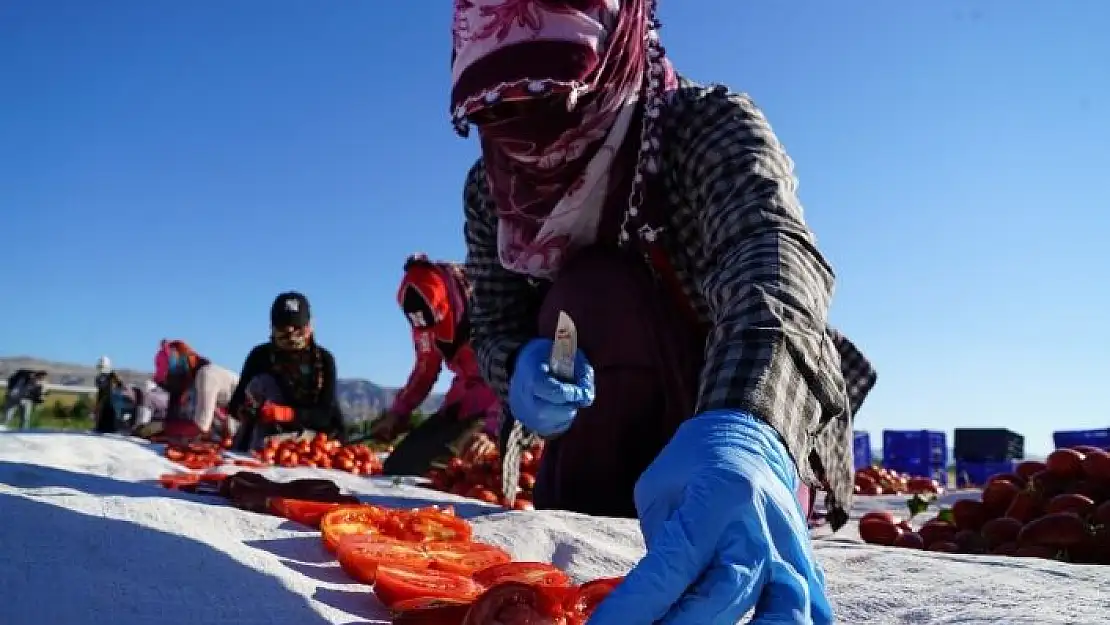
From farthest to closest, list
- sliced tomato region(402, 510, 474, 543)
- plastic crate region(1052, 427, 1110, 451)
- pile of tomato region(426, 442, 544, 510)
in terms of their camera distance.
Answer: plastic crate region(1052, 427, 1110, 451) → pile of tomato region(426, 442, 544, 510) → sliced tomato region(402, 510, 474, 543)

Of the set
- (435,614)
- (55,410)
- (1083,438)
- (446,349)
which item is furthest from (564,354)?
(55,410)

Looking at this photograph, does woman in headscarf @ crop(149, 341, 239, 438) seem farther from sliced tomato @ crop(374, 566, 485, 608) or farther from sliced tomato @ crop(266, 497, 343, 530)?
sliced tomato @ crop(374, 566, 485, 608)

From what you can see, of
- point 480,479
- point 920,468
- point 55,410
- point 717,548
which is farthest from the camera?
point 55,410

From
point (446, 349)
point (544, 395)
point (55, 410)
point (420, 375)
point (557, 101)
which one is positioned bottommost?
point (55, 410)

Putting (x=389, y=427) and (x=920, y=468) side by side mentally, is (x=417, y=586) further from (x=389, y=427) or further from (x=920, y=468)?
(x=920, y=468)

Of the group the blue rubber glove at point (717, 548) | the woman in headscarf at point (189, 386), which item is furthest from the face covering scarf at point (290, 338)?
the blue rubber glove at point (717, 548)

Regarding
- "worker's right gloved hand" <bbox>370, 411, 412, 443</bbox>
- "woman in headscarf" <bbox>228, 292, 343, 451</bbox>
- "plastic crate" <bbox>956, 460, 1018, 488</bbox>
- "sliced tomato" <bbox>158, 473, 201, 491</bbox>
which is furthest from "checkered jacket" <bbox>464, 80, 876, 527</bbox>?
"plastic crate" <bbox>956, 460, 1018, 488</bbox>

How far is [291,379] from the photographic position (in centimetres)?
641

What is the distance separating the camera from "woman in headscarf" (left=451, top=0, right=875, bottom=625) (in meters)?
0.78

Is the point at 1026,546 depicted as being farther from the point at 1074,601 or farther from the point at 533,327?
the point at 533,327

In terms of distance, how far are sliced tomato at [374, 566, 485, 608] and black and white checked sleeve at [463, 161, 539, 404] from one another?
1150mm

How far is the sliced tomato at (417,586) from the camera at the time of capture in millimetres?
1141

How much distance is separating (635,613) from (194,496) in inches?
68.6

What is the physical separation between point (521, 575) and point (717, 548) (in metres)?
0.55
